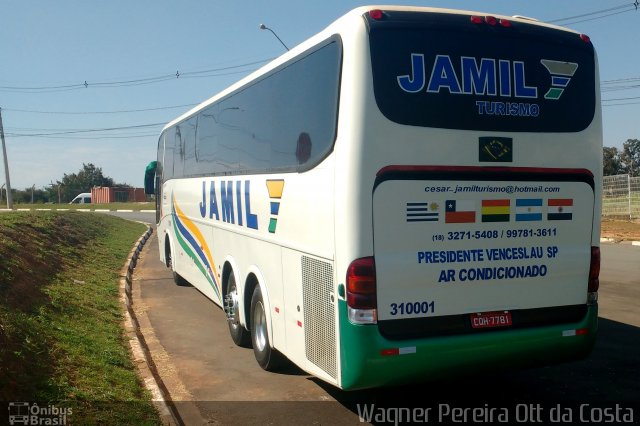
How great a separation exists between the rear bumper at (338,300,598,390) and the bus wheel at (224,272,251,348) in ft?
12.2

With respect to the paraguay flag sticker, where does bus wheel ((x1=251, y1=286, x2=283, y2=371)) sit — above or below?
below

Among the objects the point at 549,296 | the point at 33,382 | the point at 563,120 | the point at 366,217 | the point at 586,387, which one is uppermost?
the point at 563,120

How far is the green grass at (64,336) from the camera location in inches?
231

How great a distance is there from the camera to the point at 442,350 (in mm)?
5316

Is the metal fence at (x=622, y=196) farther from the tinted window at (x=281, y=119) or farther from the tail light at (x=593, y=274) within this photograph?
the tail light at (x=593, y=274)

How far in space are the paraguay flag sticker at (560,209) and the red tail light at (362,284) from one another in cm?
194

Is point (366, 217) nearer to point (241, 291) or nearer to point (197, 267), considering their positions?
point (241, 291)

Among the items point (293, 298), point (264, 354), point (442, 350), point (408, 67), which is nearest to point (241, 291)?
point (264, 354)

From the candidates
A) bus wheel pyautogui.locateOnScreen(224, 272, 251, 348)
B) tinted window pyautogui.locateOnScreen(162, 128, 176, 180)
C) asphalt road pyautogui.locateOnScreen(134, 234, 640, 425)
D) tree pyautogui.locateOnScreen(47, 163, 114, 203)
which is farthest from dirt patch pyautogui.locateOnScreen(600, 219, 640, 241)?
tree pyautogui.locateOnScreen(47, 163, 114, 203)

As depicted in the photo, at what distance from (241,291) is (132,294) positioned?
19.7 ft

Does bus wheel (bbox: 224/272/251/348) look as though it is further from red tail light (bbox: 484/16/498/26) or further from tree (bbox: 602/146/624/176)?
tree (bbox: 602/146/624/176)

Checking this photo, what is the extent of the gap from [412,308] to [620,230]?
82.9 ft

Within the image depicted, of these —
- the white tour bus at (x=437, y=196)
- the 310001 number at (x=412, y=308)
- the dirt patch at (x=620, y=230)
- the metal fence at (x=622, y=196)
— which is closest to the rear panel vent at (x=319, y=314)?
the white tour bus at (x=437, y=196)

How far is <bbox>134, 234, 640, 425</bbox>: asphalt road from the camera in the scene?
6.04m
